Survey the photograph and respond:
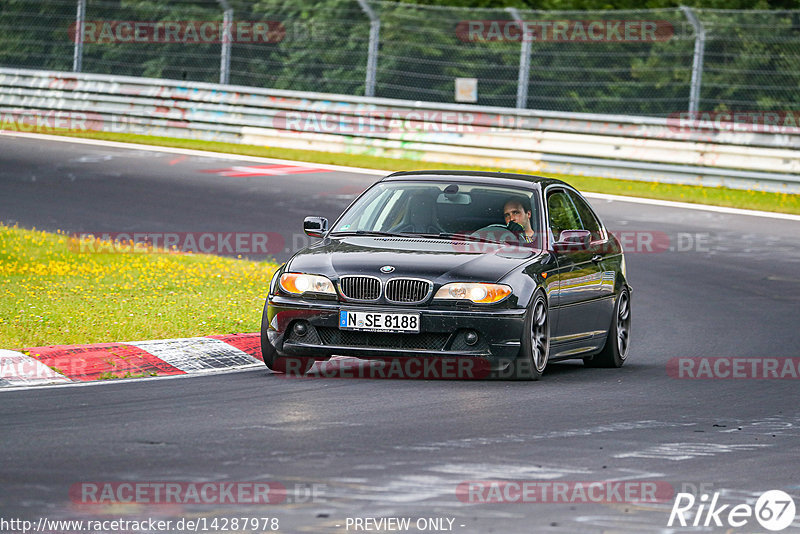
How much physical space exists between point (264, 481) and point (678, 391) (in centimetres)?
433

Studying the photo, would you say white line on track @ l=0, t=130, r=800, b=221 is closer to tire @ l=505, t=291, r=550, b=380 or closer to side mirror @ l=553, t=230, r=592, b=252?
side mirror @ l=553, t=230, r=592, b=252

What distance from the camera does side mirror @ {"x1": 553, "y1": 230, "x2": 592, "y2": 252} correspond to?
35.3ft

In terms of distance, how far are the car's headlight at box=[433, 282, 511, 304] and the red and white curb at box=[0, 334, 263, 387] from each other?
1780mm

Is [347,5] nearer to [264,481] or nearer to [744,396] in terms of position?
[744,396]

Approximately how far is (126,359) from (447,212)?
257cm

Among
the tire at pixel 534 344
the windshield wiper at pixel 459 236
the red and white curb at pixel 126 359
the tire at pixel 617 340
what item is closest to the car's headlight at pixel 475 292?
the tire at pixel 534 344

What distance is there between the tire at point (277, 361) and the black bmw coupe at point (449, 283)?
0.4 inches

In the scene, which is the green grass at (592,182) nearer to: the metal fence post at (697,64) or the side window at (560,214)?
the metal fence post at (697,64)

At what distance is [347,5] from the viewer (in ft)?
87.7

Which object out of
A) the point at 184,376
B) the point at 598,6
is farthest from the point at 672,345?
the point at 598,6

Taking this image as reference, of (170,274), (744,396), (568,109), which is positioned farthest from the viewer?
(568,109)

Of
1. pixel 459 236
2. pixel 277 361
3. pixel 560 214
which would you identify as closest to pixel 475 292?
pixel 459 236

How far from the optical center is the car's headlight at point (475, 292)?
31.9 feet

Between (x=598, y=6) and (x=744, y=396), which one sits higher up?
(x=598, y=6)
